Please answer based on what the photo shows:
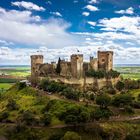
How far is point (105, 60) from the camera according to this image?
108 meters

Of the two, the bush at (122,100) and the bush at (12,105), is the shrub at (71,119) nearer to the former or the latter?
the bush at (122,100)

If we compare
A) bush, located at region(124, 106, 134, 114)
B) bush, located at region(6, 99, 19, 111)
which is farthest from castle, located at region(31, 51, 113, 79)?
bush, located at region(124, 106, 134, 114)

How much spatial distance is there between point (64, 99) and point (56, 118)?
11.4m

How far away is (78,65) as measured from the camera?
326ft

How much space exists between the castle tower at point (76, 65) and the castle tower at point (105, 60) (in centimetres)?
1032

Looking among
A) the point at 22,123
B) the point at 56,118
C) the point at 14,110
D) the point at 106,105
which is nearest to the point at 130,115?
the point at 106,105

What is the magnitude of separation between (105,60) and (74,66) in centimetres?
1425

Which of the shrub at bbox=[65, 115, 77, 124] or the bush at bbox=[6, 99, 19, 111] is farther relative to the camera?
the bush at bbox=[6, 99, 19, 111]

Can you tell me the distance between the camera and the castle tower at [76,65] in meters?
98.6

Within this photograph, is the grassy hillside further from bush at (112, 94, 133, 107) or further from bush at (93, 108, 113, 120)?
bush at (112, 94, 133, 107)

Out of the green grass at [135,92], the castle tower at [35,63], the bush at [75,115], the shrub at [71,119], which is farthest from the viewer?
the castle tower at [35,63]

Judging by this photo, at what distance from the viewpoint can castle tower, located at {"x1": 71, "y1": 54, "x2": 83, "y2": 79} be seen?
9862 cm

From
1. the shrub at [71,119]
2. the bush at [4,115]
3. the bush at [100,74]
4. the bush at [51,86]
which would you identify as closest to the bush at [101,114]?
the shrub at [71,119]

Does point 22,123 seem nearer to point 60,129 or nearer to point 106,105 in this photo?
point 60,129
